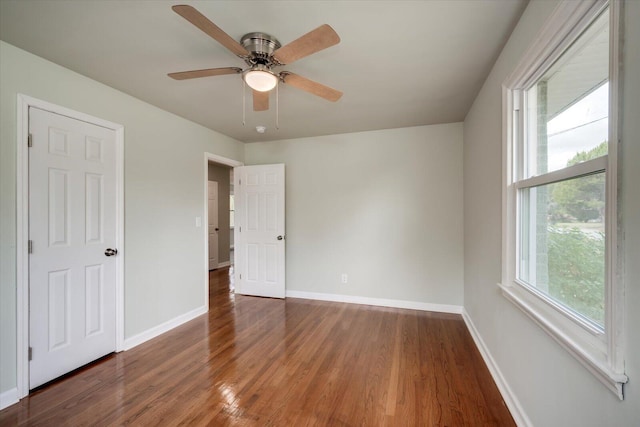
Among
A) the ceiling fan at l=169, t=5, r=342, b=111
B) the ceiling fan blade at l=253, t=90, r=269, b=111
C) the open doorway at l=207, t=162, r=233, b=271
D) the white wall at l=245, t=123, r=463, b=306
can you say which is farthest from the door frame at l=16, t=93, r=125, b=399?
the open doorway at l=207, t=162, r=233, b=271

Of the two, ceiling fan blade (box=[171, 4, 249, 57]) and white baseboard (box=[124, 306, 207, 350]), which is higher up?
ceiling fan blade (box=[171, 4, 249, 57])

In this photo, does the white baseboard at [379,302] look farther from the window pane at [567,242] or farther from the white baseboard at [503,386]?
the window pane at [567,242]

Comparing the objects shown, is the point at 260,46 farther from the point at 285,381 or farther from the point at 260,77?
the point at 285,381

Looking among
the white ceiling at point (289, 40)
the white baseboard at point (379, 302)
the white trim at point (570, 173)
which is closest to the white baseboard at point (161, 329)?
the white baseboard at point (379, 302)

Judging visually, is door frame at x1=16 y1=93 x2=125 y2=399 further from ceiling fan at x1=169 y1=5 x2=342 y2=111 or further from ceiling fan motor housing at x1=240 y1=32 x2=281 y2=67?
ceiling fan motor housing at x1=240 y1=32 x2=281 y2=67

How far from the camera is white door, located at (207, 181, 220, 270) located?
20.3 ft

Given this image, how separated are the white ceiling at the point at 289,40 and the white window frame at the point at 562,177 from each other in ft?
1.24

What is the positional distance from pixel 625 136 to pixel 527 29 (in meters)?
1.06

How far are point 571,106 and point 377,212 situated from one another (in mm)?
2623

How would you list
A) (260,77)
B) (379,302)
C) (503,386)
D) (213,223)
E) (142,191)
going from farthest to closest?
(213,223)
(379,302)
(142,191)
(503,386)
(260,77)

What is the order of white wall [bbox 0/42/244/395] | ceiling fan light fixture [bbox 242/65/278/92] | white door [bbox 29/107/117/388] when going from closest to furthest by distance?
ceiling fan light fixture [bbox 242/65/278/92]
white wall [bbox 0/42/244/395]
white door [bbox 29/107/117/388]

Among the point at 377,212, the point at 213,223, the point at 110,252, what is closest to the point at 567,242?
the point at 377,212

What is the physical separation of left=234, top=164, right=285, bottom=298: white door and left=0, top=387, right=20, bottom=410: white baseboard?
Result: 2.58m

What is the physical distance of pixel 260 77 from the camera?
1740mm
